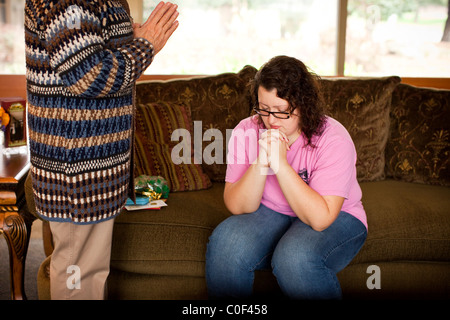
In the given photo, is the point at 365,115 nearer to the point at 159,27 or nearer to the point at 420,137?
the point at 420,137

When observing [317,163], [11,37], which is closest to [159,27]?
[317,163]

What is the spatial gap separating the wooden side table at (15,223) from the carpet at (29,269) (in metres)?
0.38

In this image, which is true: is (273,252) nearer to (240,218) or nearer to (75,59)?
(240,218)

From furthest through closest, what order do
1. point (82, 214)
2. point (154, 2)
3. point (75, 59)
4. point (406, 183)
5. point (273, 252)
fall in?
point (154, 2) < point (406, 183) < point (273, 252) < point (82, 214) < point (75, 59)

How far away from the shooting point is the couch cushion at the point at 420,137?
2219mm

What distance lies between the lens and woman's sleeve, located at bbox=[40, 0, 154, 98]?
121 centimetres

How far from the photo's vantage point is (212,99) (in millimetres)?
2279

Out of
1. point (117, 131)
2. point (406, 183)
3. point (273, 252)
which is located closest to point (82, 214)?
point (117, 131)

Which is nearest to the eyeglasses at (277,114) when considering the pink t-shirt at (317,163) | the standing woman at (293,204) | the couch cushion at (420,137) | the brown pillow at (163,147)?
the standing woman at (293,204)

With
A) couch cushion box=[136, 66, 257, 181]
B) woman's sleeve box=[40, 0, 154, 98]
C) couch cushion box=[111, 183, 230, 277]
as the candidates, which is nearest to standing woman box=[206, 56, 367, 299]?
couch cushion box=[111, 183, 230, 277]

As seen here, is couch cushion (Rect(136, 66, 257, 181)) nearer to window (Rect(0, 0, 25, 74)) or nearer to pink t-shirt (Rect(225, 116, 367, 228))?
pink t-shirt (Rect(225, 116, 367, 228))

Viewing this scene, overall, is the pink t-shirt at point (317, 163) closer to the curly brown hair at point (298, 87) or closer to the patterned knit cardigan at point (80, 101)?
the curly brown hair at point (298, 87)
